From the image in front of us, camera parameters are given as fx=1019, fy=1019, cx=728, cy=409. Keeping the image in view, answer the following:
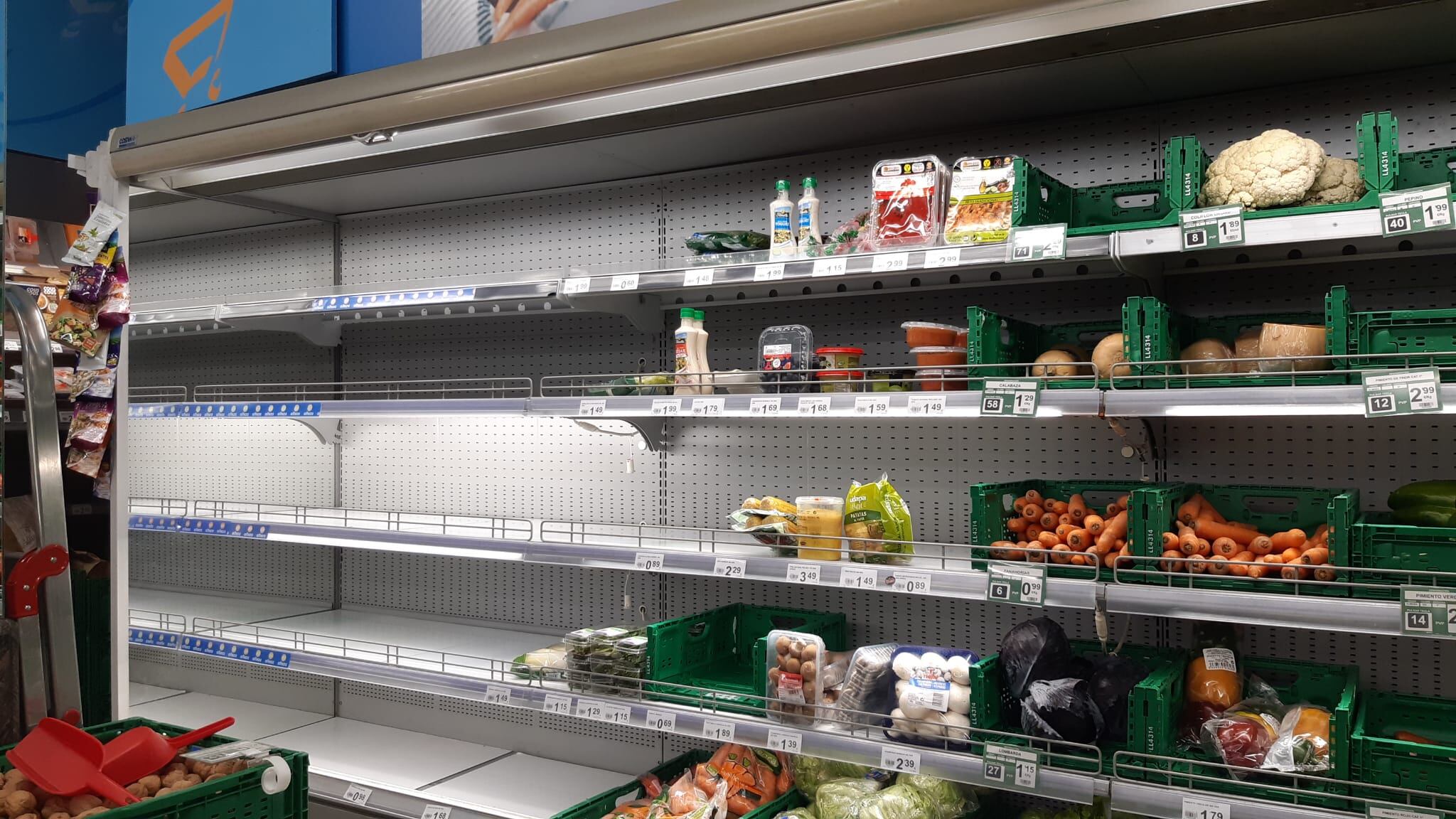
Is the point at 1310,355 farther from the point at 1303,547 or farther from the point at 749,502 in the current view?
the point at 749,502

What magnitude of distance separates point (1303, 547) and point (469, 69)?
2.11 meters

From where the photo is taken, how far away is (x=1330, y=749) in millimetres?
1896

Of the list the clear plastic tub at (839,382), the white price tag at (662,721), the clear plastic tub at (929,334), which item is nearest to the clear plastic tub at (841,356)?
the clear plastic tub at (839,382)

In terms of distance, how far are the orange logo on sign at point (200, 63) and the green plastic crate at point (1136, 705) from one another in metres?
2.61

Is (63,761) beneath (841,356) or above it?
beneath

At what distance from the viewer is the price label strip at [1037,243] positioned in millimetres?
2113

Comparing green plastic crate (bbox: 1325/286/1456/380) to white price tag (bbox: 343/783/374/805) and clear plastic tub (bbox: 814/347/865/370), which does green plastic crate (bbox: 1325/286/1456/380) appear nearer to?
clear plastic tub (bbox: 814/347/865/370)

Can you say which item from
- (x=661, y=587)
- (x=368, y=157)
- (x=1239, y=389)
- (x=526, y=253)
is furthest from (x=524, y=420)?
(x=1239, y=389)

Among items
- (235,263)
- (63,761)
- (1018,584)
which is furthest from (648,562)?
(235,263)

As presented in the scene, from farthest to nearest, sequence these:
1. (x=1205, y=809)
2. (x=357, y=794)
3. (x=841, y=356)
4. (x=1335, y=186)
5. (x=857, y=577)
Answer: (x=357, y=794) < (x=841, y=356) < (x=857, y=577) < (x=1335, y=186) < (x=1205, y=809)

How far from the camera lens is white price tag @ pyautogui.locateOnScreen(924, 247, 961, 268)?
225 cm

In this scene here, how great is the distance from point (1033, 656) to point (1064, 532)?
0.28m

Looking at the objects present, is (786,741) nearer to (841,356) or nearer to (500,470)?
(841,356)

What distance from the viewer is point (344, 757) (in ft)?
11.3
